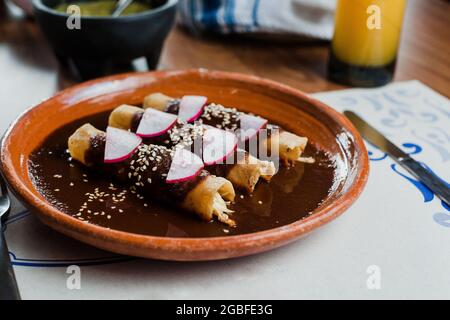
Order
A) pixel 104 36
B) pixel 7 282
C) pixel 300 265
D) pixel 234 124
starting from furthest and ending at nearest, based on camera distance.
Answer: pixel 104 36, pixel 234 124, pixel 300 265, pixel 7 282

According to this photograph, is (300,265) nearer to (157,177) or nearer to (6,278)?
(157,177)

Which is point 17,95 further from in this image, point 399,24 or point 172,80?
point 399,24

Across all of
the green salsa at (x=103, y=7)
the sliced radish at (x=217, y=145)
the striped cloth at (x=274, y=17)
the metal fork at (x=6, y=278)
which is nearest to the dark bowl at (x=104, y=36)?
the green salsa at (x=103, y=7)

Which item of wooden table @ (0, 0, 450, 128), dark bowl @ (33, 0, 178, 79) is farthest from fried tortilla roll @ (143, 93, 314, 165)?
wooden table @ (0, 0, 450, 128)

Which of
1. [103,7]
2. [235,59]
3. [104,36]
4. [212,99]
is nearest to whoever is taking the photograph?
[212,99]

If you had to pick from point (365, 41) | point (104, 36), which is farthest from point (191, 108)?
point (365, 41)

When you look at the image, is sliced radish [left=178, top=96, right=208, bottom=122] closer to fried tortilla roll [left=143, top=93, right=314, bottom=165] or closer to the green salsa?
fried tortilla roll [left=143, top=93, right=314, bottom=165]
